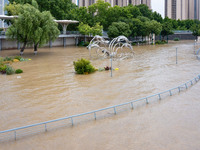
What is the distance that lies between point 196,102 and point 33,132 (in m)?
10.3

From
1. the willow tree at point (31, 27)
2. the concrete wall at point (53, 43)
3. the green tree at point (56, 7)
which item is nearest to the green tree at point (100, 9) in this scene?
the green tree at point (56, 7)

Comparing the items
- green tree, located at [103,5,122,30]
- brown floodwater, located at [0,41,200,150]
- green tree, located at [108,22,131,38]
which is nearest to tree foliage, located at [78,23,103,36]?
green tree, located at [108,22,131,38]

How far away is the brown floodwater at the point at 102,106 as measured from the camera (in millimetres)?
11466

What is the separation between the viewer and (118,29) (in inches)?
2461

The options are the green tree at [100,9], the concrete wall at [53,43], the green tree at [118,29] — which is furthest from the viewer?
the green tree at [100,9]

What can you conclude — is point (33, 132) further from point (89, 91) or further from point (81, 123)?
point (89, 91)

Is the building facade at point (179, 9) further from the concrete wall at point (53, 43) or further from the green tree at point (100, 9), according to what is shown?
the concrete wall at point (53, 43)

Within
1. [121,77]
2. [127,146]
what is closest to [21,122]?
[127,146]

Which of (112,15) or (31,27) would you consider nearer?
(31,27)

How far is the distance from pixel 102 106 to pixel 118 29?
48.2m

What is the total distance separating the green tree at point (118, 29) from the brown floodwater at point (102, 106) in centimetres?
3533

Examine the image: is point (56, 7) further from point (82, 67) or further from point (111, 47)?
point (82, 67)

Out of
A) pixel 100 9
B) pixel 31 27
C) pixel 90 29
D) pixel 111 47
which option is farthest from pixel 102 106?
pixel 100 9

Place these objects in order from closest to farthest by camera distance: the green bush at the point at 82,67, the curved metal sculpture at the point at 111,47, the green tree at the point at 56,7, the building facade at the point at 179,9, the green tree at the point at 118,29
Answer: the green bush at the point at 82,67 → the curved metal sculpture at the point at 111,47 → the green tree at the point at 56,7 → the green tree at the point at 118,29 → the building facade at the point at 179,9
